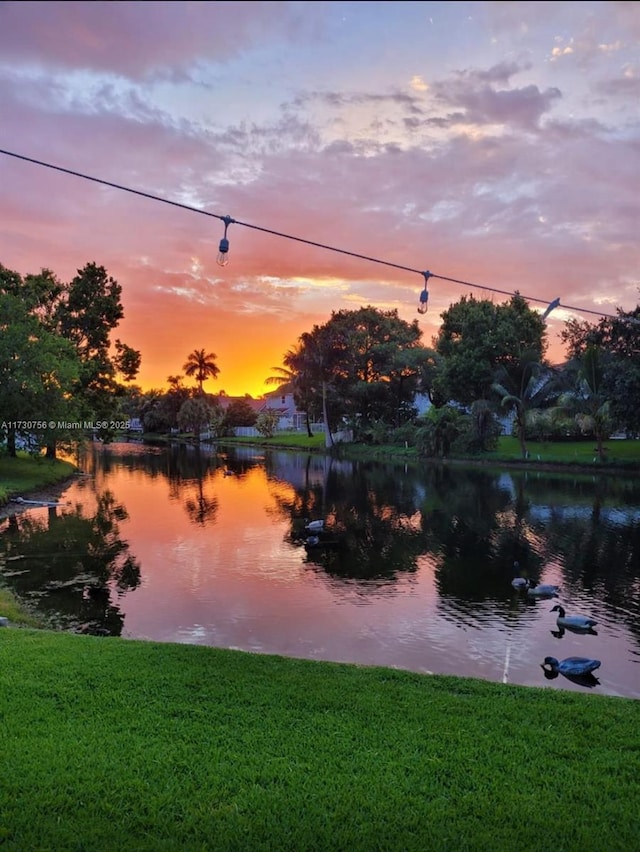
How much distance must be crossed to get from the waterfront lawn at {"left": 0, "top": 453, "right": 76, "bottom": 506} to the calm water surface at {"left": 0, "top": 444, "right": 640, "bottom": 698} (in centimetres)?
274

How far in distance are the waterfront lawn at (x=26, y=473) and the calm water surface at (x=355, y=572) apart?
274 centimetres

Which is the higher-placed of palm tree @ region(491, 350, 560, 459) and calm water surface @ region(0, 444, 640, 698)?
palm tree @ region(491, 350, 560, 459)

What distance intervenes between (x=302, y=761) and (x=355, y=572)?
11651 mm

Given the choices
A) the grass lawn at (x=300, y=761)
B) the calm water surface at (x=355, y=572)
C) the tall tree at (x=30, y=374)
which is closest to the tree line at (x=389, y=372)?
the tall tree at (x=30, y=374)

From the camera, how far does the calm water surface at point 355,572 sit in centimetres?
1119

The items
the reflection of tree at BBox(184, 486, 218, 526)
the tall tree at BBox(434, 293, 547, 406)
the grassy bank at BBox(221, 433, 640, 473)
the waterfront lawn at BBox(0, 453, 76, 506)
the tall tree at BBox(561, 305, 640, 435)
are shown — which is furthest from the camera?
the tall tree at BBox(434, 293, 547, 406)

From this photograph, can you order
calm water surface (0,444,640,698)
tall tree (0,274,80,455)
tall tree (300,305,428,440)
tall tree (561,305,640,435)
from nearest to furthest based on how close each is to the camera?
calm water surface (0,444,640,698) < tall tree (0,274,80,455) < tall tree (561,305,640,435) < tall tree (300,305,428,440)

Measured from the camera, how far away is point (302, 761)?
511cm

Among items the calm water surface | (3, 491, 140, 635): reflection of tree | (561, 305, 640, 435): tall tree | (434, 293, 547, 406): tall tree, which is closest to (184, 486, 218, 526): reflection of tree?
the calm water surface

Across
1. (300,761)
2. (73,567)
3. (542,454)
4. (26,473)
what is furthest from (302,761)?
(542,454)

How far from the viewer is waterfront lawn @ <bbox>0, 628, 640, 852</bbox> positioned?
4148 millimetres

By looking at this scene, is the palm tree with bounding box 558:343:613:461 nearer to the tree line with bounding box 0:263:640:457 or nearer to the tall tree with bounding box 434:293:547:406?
the tree line with bounding box 0:263:640:457

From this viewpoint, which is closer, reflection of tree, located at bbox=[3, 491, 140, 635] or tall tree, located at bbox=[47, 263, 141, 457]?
reflection of tree, located at bbox=[3, 491, 140, 635]

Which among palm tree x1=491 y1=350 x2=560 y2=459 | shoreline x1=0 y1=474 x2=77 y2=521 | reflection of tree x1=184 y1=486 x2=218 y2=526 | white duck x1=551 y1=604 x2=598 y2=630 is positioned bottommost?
shoreline x1=0 y1=474 x2=77 y2=521
